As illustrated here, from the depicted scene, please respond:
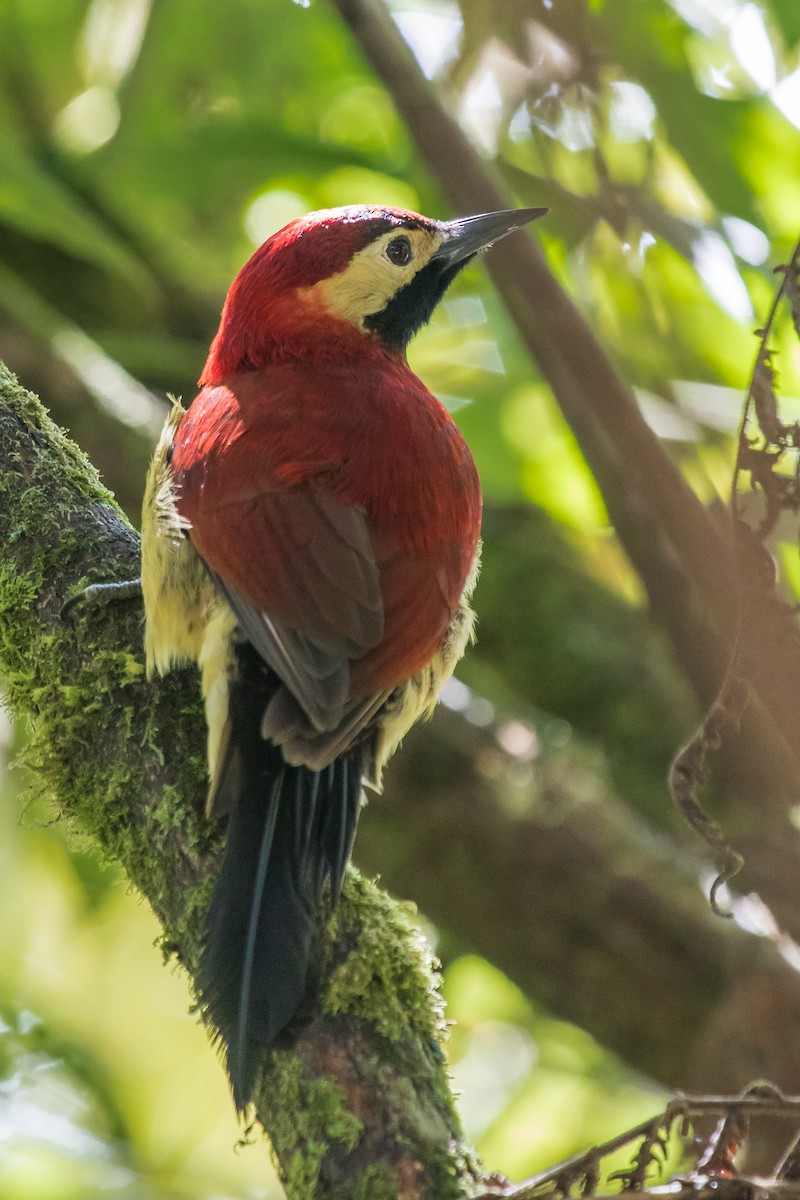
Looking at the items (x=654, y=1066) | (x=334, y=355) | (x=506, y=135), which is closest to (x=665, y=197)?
(x=506, y=135)

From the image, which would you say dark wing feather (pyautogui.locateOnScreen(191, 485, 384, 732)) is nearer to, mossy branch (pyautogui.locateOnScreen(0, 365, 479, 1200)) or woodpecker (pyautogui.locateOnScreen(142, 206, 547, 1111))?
woodpecker (pyautogui.locateOnScreen(142, 206, 547, 1111))

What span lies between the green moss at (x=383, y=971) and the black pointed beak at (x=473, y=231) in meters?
1.44

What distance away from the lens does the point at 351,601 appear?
2.35 metres

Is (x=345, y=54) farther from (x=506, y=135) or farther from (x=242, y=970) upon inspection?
(x=242, y=970)

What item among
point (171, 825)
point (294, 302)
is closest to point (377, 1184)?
point (171, 825)

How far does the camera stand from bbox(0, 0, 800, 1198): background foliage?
3055 millimetres

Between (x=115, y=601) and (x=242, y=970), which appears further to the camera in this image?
(x=115, y=601)

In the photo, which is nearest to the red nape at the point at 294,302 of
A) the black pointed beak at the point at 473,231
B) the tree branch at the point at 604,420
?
the black pointed beak at the point at 473,231

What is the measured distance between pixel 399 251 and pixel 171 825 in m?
1.81

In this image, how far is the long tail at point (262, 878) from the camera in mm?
1865

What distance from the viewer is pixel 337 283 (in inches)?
124

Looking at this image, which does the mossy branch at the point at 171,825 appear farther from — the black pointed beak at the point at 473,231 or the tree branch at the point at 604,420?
the black pointed beak at the point at 473,231

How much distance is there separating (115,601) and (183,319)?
282 cm

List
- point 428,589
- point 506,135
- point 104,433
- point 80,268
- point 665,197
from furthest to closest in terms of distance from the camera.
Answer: point 80,268
point 104,433
point 665,197
point 506,135
point 428,589
